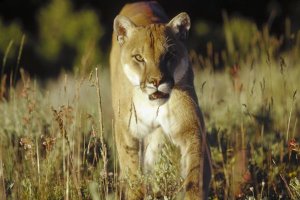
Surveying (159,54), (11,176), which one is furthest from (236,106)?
(11,176)

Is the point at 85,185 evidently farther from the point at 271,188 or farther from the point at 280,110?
the point at 280,110

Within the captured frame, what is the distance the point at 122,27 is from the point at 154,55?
575 mm

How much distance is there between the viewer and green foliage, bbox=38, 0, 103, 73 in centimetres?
1593

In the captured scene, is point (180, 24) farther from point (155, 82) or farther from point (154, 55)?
point (155, 82)

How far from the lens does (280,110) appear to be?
24.4 ft

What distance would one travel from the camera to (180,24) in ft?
17.5

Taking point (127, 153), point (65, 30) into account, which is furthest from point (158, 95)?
point (65, 30)

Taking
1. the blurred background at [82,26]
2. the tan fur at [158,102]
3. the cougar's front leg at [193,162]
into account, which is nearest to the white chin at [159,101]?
the tan fur at [158,102]

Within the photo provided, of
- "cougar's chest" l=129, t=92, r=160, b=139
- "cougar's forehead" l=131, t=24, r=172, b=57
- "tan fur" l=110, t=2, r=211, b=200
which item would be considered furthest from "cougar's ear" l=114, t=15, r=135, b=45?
"cougar's chest" l=129, t=92, r=160, b=139

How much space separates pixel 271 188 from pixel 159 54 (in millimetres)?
1326

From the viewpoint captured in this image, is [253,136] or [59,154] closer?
[59,154]

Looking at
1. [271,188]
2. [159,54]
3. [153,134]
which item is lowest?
[271,188]

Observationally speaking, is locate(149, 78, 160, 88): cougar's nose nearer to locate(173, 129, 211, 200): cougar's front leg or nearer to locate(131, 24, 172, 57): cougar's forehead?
locate(131, 24, 172, 57): cougar's forehead

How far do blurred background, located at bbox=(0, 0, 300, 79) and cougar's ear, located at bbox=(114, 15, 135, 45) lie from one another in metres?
8.78
